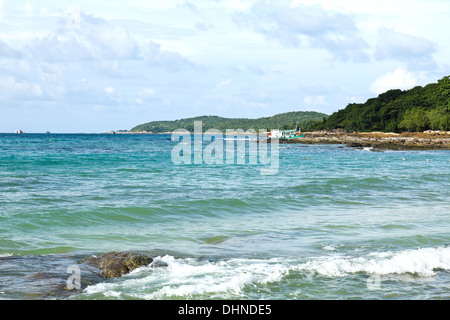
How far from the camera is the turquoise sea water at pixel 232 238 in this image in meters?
7.03

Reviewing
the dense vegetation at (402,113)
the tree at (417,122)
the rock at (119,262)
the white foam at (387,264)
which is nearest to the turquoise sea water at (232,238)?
the white foam at (387,264)

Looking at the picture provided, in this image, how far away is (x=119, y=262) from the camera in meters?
8.09

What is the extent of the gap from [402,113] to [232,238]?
110581 mm

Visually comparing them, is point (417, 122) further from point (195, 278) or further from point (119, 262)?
point (119, 262)

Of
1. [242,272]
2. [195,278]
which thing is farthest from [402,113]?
[195,278]

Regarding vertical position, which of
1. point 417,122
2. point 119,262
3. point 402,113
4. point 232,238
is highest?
point 402,113

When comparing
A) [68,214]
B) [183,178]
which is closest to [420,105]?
[183,178]

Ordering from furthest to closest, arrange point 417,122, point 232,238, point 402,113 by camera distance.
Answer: point 402,113
point 417,122
point 232,238

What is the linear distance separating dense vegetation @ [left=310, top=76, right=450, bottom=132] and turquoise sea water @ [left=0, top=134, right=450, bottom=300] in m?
75.6

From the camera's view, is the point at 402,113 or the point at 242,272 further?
the point at 402,113

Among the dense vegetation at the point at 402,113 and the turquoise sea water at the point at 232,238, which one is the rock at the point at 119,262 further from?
the dense vegetation at the point at 402,113
